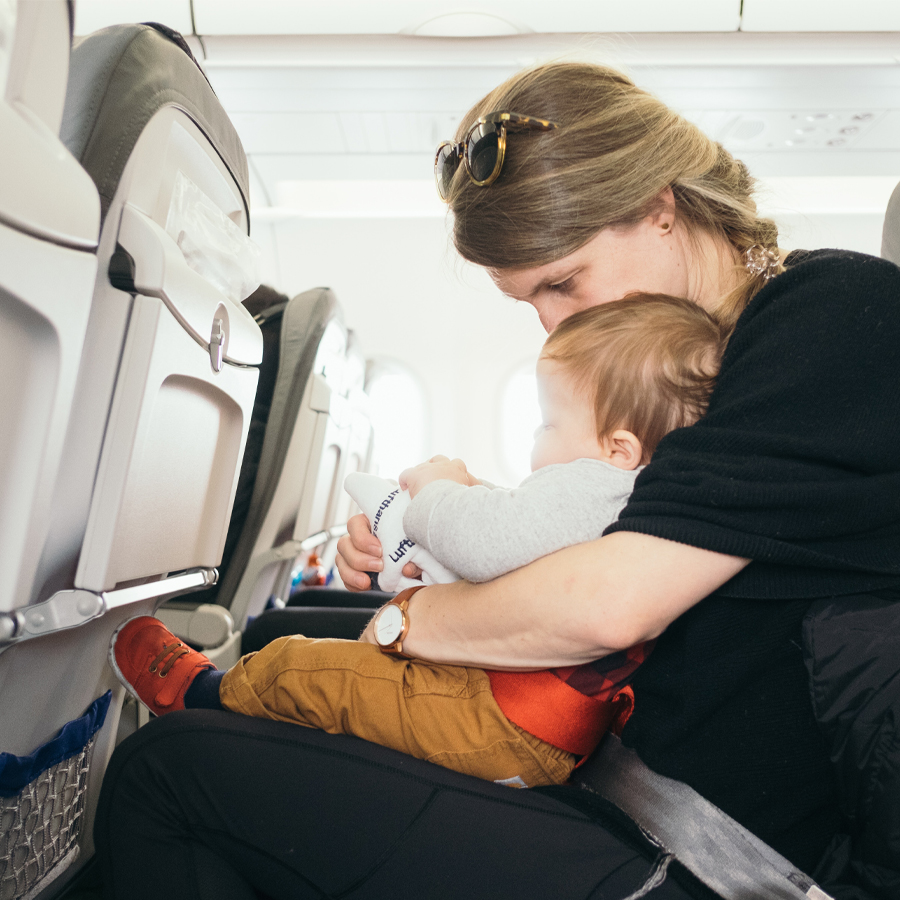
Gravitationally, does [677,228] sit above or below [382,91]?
below

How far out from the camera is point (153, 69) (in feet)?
3.08

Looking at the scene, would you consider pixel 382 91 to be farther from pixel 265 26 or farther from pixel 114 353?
pixel 114 353

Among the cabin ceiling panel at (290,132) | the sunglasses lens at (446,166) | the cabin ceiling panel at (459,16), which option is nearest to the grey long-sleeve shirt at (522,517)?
the sunglasses lens at (446,166)

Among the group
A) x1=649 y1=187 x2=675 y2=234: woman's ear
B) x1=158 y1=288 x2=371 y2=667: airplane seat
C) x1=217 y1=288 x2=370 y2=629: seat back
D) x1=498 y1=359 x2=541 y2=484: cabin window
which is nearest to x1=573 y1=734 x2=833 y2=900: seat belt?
x1=649 y1=187 x2=675 y2=234: woman's ear

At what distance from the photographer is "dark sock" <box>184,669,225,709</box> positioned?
1.16 meters

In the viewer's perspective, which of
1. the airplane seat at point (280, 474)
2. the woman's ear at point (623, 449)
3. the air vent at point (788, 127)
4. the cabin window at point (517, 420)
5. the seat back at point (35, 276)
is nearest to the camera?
the seat back at point (35, 276)

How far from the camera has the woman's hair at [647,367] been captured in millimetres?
990

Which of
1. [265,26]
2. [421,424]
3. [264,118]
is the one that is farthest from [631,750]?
[421,424]

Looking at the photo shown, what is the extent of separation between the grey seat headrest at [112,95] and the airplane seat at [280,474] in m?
1.09

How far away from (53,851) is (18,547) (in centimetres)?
52

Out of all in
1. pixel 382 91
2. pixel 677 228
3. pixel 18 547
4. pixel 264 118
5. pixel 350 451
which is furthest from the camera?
pixel 264 118

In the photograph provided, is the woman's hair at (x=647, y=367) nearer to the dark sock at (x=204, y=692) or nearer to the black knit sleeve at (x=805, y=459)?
the black knit sleeve at (x=805, y=459)

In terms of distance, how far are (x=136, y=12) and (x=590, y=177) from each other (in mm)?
2954

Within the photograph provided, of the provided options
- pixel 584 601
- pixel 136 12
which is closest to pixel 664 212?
pixel 584 601
